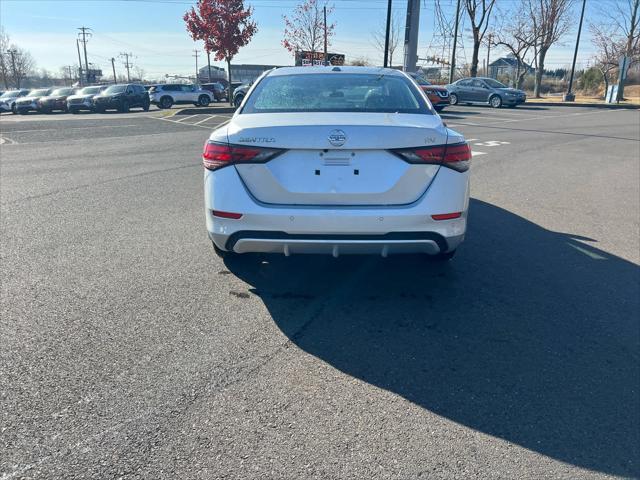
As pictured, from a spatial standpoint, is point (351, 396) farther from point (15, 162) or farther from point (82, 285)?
point (15, 162)

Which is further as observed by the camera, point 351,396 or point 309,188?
point 309,188

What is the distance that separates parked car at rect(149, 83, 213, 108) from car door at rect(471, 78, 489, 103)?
1906 cm

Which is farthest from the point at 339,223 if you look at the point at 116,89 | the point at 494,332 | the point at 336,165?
the point at 116,89

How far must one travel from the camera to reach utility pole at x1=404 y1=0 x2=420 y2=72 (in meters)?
19.5

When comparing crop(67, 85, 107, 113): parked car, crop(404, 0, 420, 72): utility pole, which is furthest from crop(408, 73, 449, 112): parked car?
crop(67, 85, 107, 113): parked car

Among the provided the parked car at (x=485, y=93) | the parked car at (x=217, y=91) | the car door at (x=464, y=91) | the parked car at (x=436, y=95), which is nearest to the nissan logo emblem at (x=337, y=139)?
the parked car at (x=436, y=95)

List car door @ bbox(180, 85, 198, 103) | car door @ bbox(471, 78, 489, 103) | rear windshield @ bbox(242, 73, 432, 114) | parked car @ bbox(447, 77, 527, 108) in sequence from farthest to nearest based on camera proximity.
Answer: car door @ bbox(180, 85, 198, 103) < car door @ bbox(471, 78, 489, 103) < parked car @ bbox(447, 77, 527, 108) < rear windshield @ bbox(242, 73, 432, 114)

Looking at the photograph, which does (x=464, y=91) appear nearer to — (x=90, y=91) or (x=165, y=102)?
(x=165, y=102)

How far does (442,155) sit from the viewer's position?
129 inches

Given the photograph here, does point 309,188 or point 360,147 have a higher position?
point 360,147

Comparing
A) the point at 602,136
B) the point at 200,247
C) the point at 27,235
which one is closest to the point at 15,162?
the point at 27,235

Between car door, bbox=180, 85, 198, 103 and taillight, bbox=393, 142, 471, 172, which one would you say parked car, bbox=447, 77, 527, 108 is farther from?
taillight, bbox=393, 142, 471, 172

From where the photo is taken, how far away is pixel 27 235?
5.23m

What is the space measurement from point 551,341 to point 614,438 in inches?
36.6
